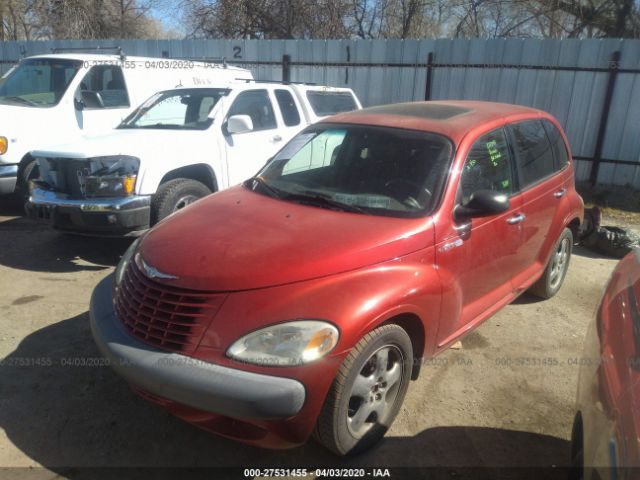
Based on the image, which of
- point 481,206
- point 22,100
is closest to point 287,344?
point 481,206

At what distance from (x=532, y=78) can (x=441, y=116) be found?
6147 millimetres

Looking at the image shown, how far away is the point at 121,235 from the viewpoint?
16.6 feet

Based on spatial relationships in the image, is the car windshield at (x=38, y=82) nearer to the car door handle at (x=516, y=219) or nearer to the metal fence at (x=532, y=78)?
the metal fence at (x=532, y=78)

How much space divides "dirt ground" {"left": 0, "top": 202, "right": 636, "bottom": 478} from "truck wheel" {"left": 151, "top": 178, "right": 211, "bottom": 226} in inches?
41.1

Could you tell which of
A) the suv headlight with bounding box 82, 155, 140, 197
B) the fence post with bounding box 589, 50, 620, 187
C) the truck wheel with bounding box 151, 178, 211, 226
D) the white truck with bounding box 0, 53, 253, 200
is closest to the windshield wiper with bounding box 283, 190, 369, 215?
the truck wheel with bounding box 151, 178, 211, 226

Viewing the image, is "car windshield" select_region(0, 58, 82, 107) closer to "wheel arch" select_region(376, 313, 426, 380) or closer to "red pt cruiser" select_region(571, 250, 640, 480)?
"wheel arch" select_region(376, 313, 426, 380)

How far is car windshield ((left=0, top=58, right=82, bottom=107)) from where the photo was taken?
727cm

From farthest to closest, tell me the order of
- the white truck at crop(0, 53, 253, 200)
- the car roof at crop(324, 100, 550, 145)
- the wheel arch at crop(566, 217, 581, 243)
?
the white truck at crop(0, 53, 253, 200)
the wheel arch at crop(566, 217, 581, 243)
the car roof at crop(324, 100, 550, 145)

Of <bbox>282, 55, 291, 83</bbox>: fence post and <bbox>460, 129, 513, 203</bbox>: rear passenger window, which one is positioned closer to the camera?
<bbox>460, 129, 513, 203</bbox>: rear passenger window

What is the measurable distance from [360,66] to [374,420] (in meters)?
8.62

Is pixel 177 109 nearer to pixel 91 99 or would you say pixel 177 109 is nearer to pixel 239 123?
pixel 239 123

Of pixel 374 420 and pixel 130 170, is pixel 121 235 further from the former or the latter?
pixel 374 420

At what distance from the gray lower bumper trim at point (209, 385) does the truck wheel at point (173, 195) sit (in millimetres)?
2840

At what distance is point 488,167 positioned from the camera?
3492 millimetres
